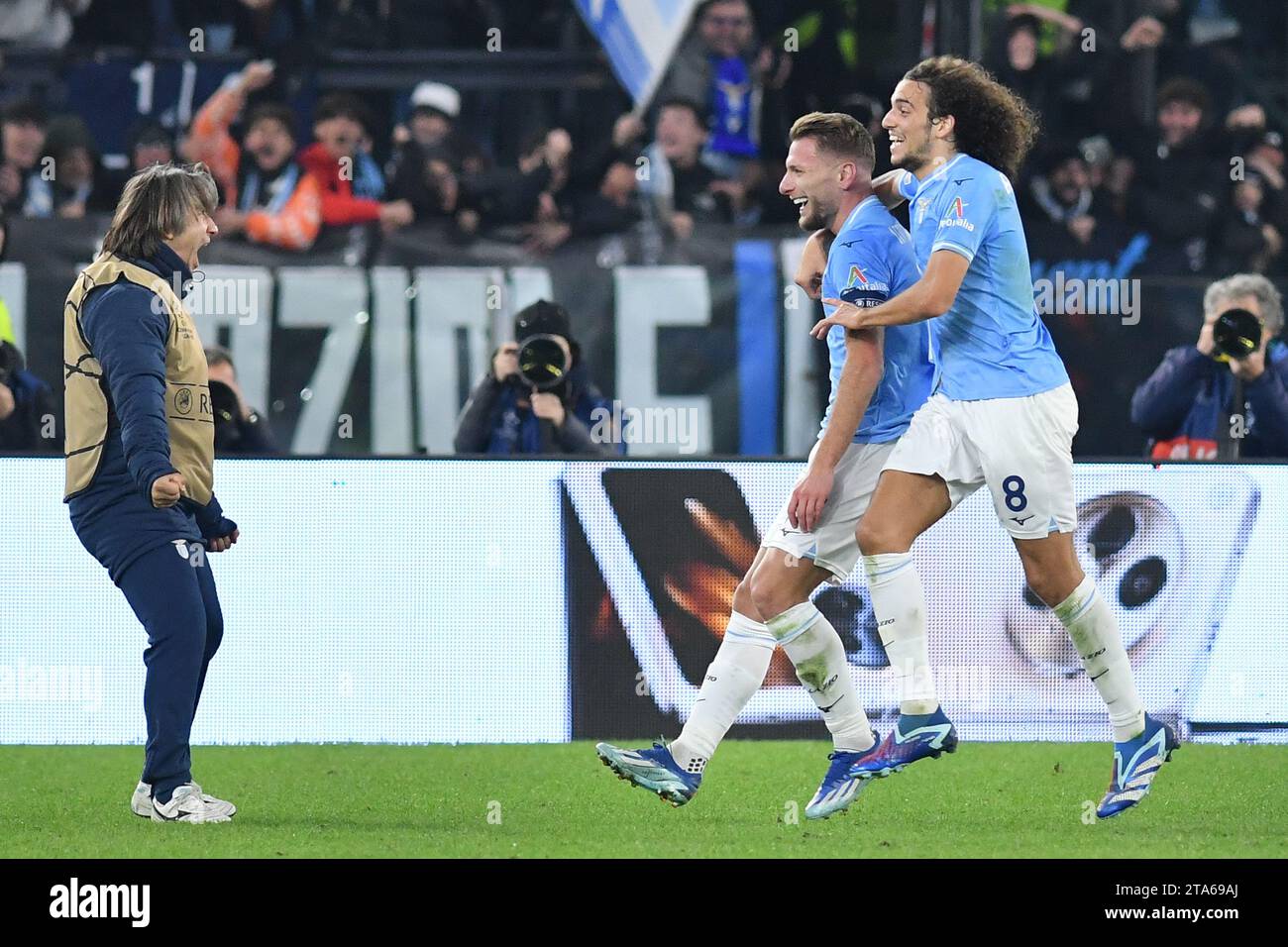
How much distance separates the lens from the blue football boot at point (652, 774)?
517 cm

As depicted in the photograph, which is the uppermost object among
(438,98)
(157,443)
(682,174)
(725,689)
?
(438,98)

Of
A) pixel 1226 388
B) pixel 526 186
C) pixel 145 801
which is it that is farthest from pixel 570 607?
pixel 526 186

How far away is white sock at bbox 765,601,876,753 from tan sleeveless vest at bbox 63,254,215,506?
167 cm

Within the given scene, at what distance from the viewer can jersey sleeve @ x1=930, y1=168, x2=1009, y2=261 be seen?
5113 mm

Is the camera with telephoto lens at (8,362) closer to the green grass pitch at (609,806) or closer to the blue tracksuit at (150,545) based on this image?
the green grass pitch at (609,806)

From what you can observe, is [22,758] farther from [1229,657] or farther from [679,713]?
[1229,657]

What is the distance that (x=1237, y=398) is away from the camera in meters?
8.12

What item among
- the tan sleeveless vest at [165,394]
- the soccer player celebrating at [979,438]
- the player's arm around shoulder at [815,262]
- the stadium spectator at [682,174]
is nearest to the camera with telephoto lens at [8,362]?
the tan sleeveless vest at [165,394]

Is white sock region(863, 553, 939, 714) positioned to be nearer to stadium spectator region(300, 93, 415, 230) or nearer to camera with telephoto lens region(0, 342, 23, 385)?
camera with telephoto lens region(0, 342, 23, 385)

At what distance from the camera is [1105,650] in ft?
17.5

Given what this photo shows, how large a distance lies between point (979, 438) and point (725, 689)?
3.16ft

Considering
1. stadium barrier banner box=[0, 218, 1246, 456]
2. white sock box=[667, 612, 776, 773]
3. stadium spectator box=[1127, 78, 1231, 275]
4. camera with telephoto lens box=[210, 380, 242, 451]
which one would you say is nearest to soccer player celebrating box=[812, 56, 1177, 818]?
white sock box=[667, 612, 776, 773]

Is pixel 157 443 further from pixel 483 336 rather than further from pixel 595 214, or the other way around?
pixel 595 214

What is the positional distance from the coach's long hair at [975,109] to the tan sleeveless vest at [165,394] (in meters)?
2.14
